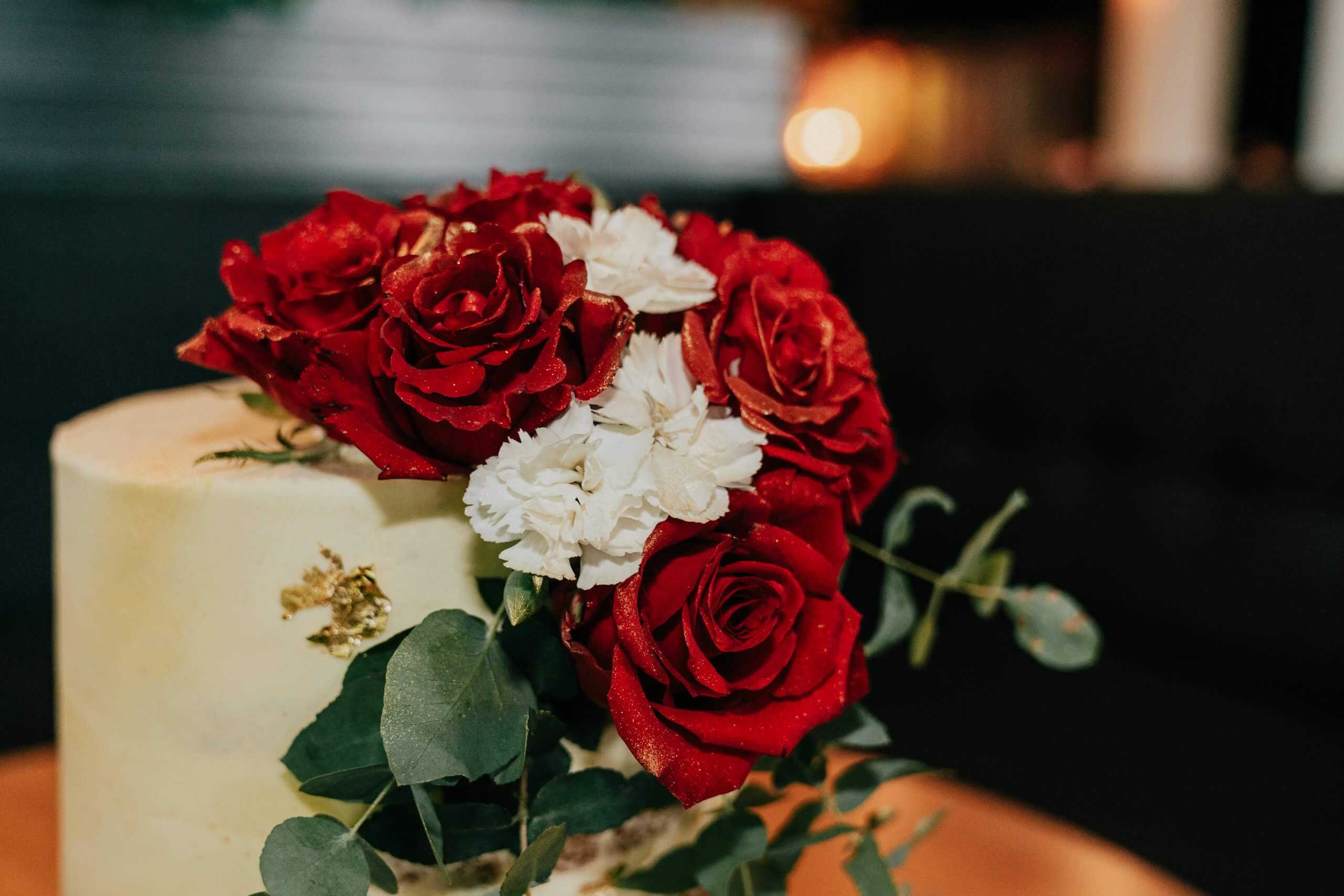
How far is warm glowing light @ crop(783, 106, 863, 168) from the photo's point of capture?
21.7 feet

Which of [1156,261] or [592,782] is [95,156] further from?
[592,782]

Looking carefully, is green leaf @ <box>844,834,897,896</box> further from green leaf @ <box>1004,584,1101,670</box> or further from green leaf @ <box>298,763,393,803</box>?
green leaf @ <box>298,763,393,803</box>

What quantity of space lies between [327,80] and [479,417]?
8.61 ft

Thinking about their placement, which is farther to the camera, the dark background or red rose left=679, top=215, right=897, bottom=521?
the dark background

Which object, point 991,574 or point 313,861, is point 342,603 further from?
point 991,574

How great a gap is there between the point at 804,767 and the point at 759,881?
0.08 meters

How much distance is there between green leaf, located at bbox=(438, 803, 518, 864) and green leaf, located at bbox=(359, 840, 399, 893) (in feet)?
0.08

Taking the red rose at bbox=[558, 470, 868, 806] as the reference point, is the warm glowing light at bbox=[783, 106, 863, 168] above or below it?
above

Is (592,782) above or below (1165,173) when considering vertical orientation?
below

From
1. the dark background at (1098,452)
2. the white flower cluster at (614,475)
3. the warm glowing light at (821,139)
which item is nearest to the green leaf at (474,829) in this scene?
the white flower cluster at (614,475)

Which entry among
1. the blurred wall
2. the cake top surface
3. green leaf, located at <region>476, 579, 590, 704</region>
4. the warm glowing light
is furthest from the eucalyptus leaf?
the warm glowing light

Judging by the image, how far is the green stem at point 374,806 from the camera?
441mm

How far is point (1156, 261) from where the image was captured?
1.56m

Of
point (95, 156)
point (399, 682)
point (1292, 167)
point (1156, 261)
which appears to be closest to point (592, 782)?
point (399, 682)
